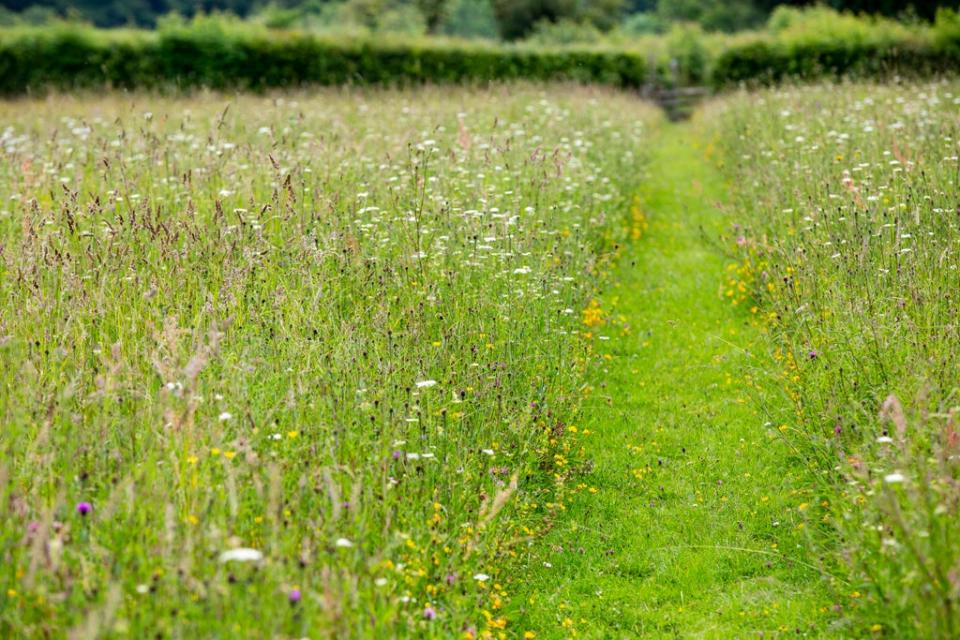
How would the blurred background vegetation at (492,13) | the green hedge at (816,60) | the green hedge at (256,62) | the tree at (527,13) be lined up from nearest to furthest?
the green hedge at (256,62) → the green hedge at (816,60) → the blurred background vegetation at (492,13) → the tree at (527,13)

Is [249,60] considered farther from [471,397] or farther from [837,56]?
[471,397]

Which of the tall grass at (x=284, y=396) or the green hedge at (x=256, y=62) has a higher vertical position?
the green hedge at (x=256, y=62)

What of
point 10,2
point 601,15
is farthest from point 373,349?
point 10,2

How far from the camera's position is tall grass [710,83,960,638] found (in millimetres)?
3375

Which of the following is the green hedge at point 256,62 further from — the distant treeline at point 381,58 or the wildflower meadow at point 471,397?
the wildflower meadow at point 471,397

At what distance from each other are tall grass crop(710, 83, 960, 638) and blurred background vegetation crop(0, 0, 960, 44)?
72.9 feet

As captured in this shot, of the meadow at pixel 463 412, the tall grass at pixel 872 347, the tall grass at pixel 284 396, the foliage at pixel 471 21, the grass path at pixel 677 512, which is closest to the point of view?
the tall grass at pixel 284 396

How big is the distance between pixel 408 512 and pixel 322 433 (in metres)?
0.58

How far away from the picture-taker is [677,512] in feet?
16.5

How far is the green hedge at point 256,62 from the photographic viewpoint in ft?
65.2

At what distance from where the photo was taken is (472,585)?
392cm

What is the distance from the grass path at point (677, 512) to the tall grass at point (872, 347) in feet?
0.79

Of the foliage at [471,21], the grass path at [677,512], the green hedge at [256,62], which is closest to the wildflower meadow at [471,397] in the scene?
the grass path at [677,512]

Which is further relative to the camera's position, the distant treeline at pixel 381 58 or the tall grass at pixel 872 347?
the distant treeline at pixel 381 58
